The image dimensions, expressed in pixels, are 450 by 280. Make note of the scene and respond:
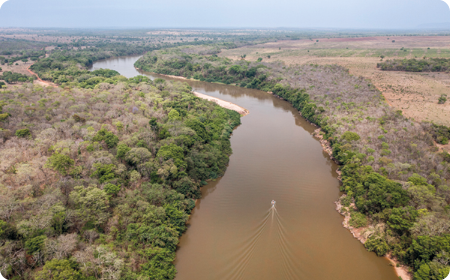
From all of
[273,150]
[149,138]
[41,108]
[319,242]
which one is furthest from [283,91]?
[41,108]

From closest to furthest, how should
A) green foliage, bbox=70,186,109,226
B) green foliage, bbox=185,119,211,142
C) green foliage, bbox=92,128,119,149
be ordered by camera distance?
green foliage, bbox=70,186,109,226 → green foliage, bbox=92,128,119,149 → green foliage, bbox=185,119,211,142

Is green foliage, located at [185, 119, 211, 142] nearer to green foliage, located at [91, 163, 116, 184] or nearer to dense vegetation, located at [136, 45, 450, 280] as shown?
green foliage, located at [91, 163, 116, 184]

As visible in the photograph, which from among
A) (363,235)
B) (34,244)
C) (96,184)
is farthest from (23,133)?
(363,235)

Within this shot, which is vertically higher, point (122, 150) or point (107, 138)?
point (107, 138)

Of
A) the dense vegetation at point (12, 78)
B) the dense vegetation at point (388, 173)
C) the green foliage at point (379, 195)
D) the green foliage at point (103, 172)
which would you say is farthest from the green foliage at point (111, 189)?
the dense vegetation at point (12, 78)

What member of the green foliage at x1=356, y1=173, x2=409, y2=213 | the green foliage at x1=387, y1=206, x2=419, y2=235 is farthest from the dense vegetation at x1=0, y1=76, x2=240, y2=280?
the green foliage at x1=387, y1=206, x2=419, y2=235

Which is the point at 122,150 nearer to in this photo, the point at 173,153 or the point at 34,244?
the point at 173,153

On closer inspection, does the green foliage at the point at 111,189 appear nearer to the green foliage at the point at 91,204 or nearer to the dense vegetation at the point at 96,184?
the dense vegetation at the point at 96,184
